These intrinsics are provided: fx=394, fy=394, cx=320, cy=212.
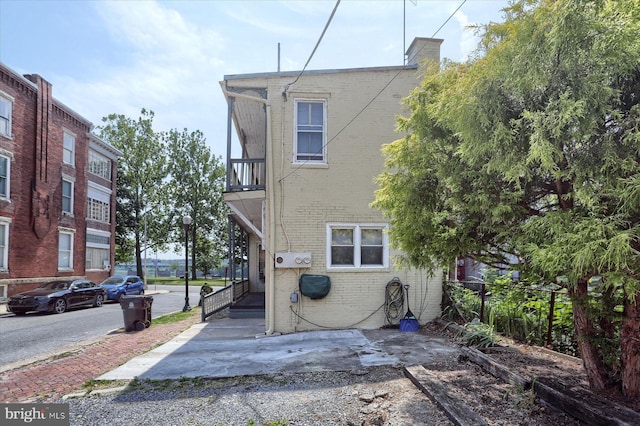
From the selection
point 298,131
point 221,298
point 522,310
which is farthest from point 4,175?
point 522,310

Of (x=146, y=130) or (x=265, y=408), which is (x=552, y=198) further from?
(x=146, y=130)

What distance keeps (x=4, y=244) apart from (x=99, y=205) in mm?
9091

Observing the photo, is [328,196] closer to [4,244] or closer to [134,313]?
[134,313]

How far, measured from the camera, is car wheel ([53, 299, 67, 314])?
15281 millimetres

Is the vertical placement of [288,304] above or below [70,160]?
below

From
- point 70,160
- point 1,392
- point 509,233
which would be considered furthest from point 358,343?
point 70,160

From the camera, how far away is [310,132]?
9633mm

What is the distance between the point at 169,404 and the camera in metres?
4.72

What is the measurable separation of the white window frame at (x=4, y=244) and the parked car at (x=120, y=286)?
13.3 feet

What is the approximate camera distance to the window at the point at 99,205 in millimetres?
25000

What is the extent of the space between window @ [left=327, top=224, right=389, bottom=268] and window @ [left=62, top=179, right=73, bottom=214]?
1907 centimetres

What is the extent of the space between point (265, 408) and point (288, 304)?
461cm

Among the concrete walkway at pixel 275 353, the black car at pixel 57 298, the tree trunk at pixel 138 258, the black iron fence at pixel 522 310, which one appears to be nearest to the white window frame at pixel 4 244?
the black car at pixel 57 298

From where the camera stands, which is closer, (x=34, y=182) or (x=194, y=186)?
(x=34, y=182)
